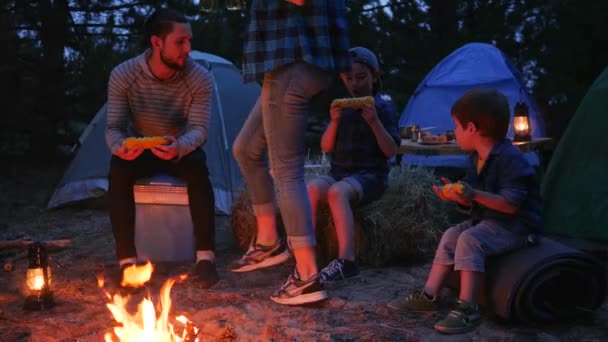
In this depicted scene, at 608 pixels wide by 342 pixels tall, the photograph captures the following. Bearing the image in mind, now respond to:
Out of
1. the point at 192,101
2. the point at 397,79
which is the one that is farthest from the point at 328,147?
the point at 397,79

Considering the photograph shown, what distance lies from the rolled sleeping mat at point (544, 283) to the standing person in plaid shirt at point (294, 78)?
0.79 metres

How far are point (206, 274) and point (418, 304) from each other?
45.6 inches

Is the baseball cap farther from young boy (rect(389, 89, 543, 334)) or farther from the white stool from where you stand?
the white stool

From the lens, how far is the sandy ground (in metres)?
2.55

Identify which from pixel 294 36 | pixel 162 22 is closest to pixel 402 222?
pixel 294 36

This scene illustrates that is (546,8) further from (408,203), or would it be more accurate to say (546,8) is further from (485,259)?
(485,259)

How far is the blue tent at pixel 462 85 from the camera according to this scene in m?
7.29

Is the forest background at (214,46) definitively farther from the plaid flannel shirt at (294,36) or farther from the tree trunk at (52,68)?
the plaid flannel shirt at (294,36)

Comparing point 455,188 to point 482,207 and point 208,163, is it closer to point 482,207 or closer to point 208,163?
point 482,207

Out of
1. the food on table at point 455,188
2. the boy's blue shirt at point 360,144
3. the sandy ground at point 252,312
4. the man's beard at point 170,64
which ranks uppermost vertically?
the man's beard at point 170,64

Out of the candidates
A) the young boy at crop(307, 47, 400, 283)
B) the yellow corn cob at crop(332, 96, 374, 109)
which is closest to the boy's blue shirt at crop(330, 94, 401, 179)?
the young boy at crop(307, 47, 400, 283)

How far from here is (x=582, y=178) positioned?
12.5 ft

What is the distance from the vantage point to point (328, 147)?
372 cm

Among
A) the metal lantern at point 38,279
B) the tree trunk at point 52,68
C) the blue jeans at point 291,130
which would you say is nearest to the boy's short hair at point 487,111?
the blue jeans at point 291,130
